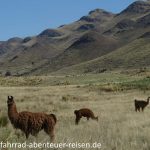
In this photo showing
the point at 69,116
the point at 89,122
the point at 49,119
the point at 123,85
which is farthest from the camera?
the point at 123,85

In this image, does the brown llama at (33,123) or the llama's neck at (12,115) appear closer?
the brown llama at (33,123)

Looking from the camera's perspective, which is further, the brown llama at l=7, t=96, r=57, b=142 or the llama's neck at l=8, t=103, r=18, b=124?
the llama's neck at l=8, t=103, r=18, b=124

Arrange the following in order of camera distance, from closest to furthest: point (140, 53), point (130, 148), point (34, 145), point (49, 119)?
point (34, 145), point (130, 148), point (49, 119), point (140, 53)

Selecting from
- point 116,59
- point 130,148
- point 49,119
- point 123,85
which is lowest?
point 130,148

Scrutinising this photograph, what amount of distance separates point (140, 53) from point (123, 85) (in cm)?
11345

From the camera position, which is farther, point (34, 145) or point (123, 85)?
point (123, 85)

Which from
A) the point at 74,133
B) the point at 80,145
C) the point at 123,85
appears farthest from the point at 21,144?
the point at 123,85

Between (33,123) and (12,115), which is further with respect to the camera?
(12,115)

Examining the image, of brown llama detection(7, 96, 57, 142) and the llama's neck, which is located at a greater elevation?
the llama's neck

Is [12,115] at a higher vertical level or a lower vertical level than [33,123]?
higher

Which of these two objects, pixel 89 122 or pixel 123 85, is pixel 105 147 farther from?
pixel 123 85

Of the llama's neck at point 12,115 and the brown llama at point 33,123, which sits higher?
the llama's neck at point 12,115

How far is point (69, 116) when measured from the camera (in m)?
21.0

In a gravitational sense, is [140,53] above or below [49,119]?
above
